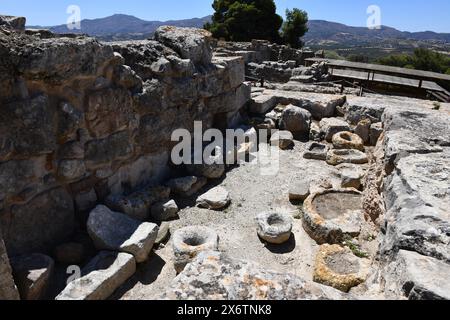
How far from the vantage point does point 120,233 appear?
4754mm

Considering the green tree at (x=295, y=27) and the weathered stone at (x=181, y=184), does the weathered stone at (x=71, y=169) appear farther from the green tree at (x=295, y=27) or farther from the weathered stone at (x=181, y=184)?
the green tree at (x=295, y=27)

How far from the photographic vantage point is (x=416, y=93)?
12.9 meters

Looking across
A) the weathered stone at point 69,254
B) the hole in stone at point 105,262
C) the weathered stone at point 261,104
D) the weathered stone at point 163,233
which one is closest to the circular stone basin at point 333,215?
the weathered stone at point 163,233

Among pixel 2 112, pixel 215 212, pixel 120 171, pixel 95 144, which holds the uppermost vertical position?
pixel 2 112

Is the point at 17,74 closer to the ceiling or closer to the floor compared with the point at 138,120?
closer to the ceiling

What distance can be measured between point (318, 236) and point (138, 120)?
3282 mm

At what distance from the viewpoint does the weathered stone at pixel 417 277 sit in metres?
2.02

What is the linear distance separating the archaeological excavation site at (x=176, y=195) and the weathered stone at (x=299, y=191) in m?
0.02

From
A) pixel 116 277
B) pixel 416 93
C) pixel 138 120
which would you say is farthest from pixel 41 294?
pixel 416 93

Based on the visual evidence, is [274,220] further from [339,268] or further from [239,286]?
[239,286]

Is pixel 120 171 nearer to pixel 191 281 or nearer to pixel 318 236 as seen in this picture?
pixel 318 236

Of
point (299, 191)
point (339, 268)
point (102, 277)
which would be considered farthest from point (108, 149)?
point (339, 268)

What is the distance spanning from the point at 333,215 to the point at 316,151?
275 cm

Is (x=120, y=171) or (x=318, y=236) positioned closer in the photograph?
(x=318, y=236)
